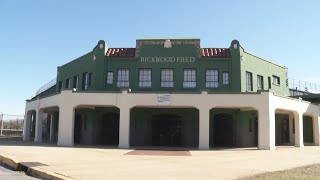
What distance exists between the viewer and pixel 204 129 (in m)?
28.3

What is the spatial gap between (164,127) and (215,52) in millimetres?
7261

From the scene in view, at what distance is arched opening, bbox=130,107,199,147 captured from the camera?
32406 mm

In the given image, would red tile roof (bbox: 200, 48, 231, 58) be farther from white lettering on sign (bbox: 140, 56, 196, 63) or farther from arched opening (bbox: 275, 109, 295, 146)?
arched opening (bbox: 275, 109, 295, 146)

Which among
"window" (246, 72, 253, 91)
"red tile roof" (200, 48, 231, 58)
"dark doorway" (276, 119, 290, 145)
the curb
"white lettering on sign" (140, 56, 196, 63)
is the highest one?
"red tile roof" (200, 48, 231, 58)

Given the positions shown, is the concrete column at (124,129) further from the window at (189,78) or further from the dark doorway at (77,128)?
the dark doorway at (77,128)

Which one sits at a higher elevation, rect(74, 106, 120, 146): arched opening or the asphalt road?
rect(74, 106, 120, 146): arched opening

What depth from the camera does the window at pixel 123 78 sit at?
3334 centimetres

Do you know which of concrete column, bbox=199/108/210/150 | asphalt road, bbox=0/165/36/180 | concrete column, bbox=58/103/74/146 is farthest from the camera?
concrete column, bbox=58/103/74/146

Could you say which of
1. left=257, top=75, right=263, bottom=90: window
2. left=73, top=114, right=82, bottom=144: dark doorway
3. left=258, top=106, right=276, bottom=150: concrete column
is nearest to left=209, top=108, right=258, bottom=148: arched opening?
left=257, top=75, right=263, bottom=90: window

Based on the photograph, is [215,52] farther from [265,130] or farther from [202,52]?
[265,130]

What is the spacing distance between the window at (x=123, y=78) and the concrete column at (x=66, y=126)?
5.20 m

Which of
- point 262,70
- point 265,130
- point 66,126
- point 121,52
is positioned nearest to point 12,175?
point 66,126

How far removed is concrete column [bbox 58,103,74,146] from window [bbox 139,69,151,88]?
6.30 meters

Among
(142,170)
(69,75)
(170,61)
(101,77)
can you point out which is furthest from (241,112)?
(142,170)
